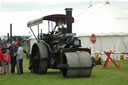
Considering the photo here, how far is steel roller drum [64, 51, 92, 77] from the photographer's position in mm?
12469

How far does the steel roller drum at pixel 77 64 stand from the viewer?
40.9ft

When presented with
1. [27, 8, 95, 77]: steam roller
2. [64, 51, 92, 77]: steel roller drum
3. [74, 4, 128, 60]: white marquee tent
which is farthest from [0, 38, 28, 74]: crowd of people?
[74, 4, 128, 60]: white marquee tent

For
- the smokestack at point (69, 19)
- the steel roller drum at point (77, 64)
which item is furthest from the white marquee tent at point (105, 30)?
the steel roller drum at point (77, 64)

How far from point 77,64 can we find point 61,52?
2.76 feet

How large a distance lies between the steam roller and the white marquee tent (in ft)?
32.1

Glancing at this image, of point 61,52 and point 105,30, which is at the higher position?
point 105,30

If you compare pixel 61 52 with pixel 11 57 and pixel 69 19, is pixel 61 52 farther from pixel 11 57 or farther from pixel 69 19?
pixel 11 57

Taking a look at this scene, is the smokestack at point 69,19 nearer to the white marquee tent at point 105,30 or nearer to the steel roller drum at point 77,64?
the steel roller drum at point 77,64

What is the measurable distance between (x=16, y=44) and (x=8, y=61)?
1.00m

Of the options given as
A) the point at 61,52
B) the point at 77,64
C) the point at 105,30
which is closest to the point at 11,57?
the point at 61,52

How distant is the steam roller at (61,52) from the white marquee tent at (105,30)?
9.79 metres

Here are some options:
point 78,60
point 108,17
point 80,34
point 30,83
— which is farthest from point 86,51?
point 108,17

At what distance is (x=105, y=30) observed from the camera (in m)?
25.9

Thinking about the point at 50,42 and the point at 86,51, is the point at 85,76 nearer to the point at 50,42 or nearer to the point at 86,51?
the point at 86,51
